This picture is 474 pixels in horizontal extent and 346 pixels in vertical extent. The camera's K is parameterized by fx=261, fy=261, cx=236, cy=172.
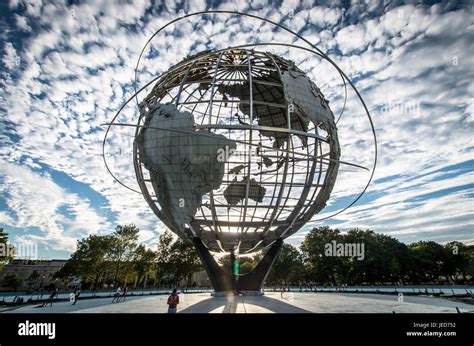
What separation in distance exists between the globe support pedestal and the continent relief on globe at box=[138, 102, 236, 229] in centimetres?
340

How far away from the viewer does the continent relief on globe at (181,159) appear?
11812mm

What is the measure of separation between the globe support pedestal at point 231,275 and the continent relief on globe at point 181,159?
3.40 meters

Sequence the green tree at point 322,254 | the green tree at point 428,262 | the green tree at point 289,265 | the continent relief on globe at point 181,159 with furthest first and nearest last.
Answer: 1. the green tree at point 289,265
2. the green tree at point 428,262
3. the green tree at point 322,254
4. the continent relief on globe at point 181,159

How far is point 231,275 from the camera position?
15766 mm

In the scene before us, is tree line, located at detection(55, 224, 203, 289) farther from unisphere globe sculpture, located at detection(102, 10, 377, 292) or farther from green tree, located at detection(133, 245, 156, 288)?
unisphere globe sculpture, located at detection(102, 10, 377, 292)

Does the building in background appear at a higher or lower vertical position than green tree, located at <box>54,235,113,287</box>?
lower

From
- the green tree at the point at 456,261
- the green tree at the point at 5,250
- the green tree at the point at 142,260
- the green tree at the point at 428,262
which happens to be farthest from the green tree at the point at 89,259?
the green tree at the point at 456,261

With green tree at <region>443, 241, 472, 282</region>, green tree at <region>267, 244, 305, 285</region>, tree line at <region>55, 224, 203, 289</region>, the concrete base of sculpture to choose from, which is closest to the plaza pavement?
the concrete base of sculpture

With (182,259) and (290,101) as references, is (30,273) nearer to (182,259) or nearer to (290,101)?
(182,259)

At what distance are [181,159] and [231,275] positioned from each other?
26.5 feet

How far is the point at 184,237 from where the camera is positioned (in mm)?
15594

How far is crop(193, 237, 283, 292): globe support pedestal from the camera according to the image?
15.5 meters

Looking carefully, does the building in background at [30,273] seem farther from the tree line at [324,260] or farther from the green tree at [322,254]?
the green tree at [322,254]

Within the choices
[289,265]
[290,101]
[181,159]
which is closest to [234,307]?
[181,159]
